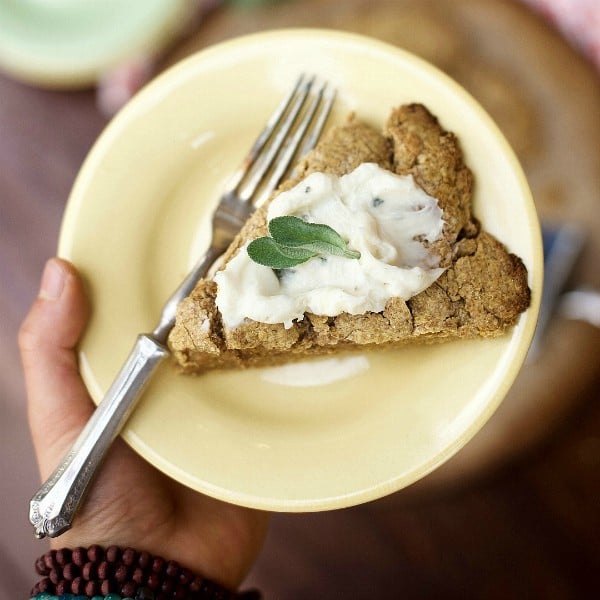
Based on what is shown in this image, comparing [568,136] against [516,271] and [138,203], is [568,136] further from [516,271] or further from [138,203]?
[138,203]

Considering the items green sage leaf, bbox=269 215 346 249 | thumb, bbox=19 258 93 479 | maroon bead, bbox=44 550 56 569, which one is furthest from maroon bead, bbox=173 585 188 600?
green sage leaf, bbox=269 215 346 249

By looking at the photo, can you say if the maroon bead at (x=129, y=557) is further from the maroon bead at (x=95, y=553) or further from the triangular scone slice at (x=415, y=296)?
the triangular scone slice at (x=415, y=296)

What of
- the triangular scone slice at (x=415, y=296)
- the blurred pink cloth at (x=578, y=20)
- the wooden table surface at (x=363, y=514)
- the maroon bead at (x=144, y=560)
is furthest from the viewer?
the wooden table surface at (x=363, y=514)

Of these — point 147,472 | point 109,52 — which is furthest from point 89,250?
point 109,52

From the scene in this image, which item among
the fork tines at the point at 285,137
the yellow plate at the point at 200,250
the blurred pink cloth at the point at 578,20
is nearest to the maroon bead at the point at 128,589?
the yellow plate at the point at 200,250

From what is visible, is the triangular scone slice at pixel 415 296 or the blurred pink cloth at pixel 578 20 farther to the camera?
the blurred pink cloth at pixel 578 20
